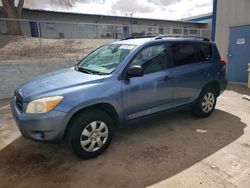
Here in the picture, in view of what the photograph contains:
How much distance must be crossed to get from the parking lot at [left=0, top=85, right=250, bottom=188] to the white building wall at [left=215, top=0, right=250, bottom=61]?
533 centimetres

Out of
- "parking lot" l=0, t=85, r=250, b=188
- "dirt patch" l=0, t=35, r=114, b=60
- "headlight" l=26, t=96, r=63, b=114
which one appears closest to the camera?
"parking lot" l=0, t=85, r=250, b=188

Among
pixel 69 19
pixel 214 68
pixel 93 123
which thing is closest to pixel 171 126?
pixel 214 68

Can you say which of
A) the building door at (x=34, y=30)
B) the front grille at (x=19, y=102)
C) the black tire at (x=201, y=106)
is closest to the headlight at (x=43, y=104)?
the front grille at (x=19, y=102)

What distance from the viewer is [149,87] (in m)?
3.78

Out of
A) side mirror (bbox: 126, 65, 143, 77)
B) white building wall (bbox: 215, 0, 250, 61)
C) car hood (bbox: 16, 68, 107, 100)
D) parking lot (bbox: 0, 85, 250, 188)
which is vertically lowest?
parking lot (bbox: 0, 85, 250, 188)

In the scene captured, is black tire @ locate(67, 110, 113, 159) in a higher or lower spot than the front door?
lower

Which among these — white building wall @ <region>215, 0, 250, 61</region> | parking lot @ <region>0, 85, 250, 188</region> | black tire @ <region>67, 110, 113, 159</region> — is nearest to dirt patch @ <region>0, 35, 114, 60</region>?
parking lot @ <region>0, 85, 250, 188</region>

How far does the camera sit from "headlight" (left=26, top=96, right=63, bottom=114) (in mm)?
2953

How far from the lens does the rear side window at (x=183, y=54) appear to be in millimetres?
4273

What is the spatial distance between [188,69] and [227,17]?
5839 millimetres

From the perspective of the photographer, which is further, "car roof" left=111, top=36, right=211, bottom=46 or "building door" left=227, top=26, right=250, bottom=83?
"building door" left=227, top=26, right=250, bottom=83

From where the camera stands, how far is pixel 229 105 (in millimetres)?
5977

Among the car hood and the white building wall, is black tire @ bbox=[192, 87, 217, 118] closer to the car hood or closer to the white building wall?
the car hood

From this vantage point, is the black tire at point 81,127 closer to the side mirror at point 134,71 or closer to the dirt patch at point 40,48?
the side mirror at point 134,71
